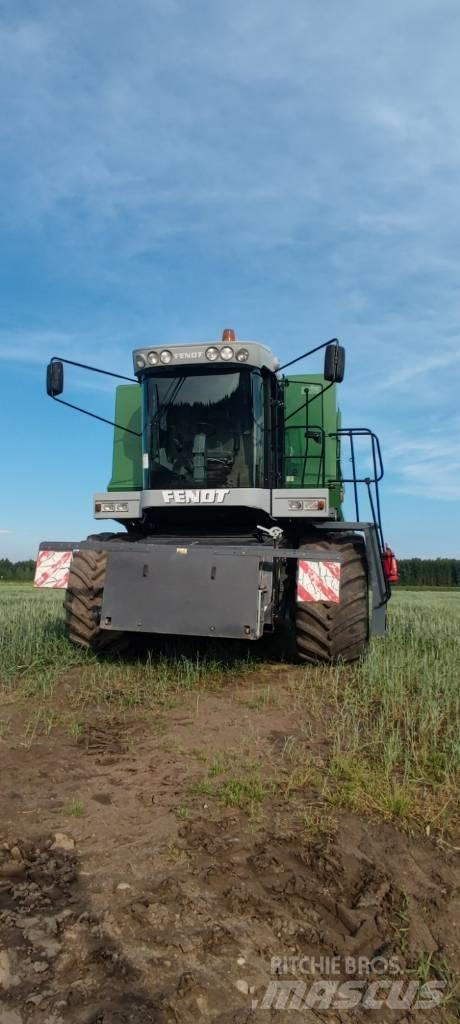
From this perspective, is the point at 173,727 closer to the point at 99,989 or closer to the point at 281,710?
the point at 281,710

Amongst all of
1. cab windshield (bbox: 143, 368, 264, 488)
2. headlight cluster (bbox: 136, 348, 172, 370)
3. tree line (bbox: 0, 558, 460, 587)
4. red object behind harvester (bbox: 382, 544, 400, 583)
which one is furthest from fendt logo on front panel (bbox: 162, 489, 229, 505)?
tree line (bbox: 0, 558, 460, 587)

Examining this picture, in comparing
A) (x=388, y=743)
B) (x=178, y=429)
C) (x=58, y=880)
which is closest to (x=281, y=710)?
(x=388, y=743)

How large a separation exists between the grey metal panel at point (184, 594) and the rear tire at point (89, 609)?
571 mm

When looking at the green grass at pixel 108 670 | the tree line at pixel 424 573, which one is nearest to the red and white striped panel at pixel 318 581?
the green grass at pixel 108 670

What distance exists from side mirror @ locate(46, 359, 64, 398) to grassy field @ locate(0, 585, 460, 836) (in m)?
2.54

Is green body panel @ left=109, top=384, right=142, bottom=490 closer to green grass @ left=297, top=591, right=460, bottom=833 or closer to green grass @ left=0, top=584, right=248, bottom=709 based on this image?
green grass @ left=0, top=584, right=248, bottom=709

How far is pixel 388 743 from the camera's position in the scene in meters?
3.78

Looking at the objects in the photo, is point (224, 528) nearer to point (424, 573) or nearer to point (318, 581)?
point (318, 581)

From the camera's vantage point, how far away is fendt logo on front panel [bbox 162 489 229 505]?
675 centimetres

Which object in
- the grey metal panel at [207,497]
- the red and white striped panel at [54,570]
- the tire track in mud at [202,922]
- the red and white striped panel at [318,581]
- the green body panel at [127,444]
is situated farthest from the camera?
the green body panel at [127,444]

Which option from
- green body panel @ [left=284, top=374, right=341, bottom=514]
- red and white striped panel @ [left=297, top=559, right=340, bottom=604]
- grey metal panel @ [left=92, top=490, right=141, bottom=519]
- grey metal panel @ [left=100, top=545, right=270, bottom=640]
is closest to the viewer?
grey metal panel @ [left=100, top=545, right=270, bottom=640]

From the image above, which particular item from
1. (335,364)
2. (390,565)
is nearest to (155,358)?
(335,364)

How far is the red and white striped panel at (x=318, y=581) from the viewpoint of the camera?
6.29m

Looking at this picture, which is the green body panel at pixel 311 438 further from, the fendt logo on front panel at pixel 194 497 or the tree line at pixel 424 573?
the tree line at pixel 424 573
